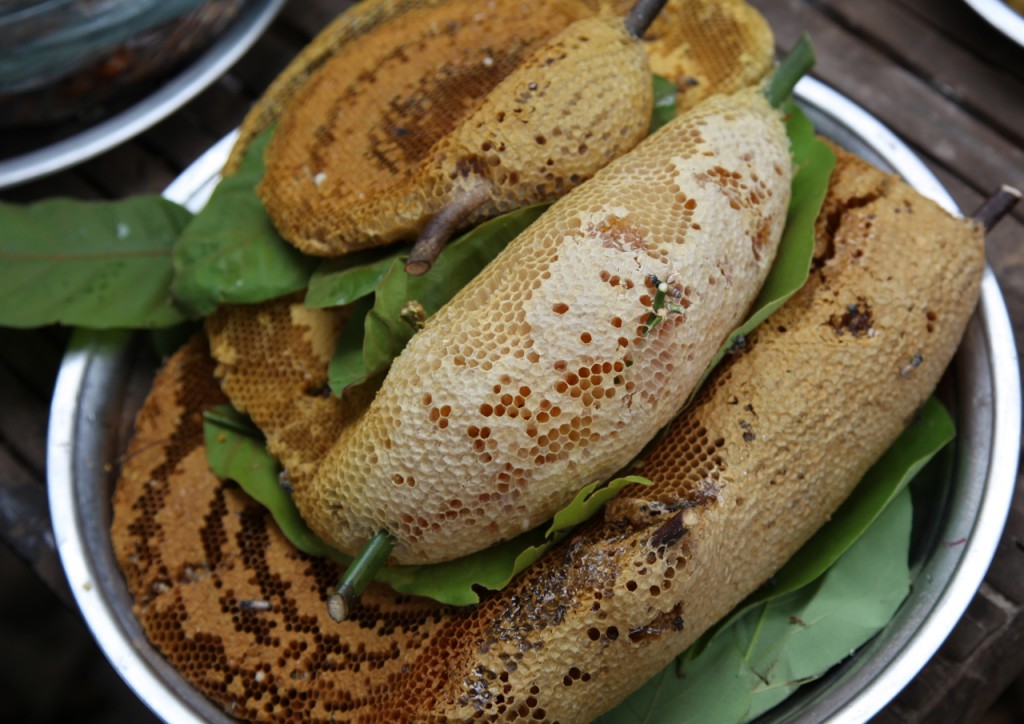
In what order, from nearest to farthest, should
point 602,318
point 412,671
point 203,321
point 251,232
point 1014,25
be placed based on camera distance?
point 602,318
point 412,671
point 251,232
point 203,321
point 1014,25

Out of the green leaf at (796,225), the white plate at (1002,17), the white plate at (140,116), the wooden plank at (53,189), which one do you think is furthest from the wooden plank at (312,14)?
the white plate at (1002,17)

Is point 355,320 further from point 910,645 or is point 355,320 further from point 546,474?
point 910,645

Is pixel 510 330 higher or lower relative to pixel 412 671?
higher

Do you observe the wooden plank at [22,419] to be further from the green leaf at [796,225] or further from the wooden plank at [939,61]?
the wooden plank at [939,61]

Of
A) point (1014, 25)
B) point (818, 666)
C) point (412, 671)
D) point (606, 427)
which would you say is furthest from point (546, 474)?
point (1014, 25)

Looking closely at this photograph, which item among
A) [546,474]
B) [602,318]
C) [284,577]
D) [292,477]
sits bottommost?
[284,577]

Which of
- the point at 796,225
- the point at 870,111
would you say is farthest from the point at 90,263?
the point at 870,111

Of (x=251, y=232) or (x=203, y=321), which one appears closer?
(x=251, y=232)
